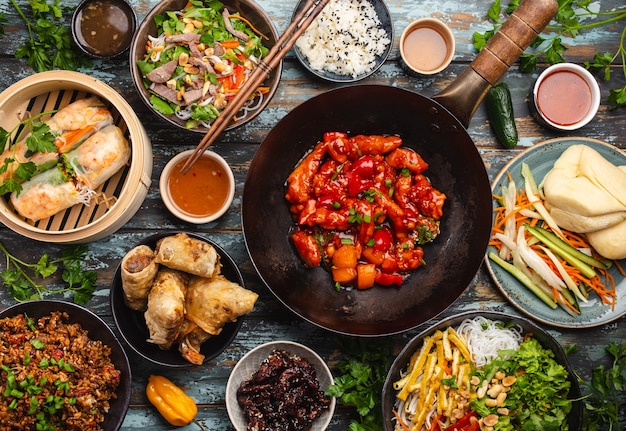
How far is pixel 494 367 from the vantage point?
3.25 meters

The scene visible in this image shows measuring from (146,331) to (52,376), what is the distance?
537 mm

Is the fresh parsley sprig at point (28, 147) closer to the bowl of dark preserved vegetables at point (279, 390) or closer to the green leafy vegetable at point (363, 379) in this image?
the bowl of dark preserved vegetables at point (279, 390)

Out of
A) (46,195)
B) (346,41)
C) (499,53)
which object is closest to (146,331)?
(46,195)

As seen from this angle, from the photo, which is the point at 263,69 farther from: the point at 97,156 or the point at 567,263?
the point at 567,263

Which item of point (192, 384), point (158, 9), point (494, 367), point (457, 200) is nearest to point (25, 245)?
point (192, 384)

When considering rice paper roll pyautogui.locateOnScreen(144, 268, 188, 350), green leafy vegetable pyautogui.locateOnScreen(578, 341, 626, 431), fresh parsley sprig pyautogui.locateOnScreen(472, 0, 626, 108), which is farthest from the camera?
fresh parsley sprig pyautogui.locateOnScreen(472, 0, 626, 108)

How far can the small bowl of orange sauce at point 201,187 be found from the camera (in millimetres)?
3373

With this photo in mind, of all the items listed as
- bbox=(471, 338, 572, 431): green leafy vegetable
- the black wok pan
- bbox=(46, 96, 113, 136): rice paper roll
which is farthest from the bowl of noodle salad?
bbox=(46, 96, 113, 136): rice paper roll

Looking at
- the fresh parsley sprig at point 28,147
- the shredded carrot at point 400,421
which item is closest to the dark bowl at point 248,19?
the fresh parsley sprig at point 28,147

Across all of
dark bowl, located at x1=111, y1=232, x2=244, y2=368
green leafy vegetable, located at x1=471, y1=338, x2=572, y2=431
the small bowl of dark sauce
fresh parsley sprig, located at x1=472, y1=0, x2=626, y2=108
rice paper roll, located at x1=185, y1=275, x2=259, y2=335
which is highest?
fresh parsley sprig, located at x1=472, y1=0, x2=626, y2=108

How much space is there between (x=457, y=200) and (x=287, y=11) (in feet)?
5.12

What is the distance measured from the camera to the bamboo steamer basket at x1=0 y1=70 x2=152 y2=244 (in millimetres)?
3143

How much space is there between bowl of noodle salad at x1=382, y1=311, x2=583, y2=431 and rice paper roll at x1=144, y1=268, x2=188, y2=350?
3.93 ft

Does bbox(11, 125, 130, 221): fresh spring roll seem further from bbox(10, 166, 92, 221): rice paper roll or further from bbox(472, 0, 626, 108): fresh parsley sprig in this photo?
bbox(472, 0, 626, 108): fresh parsley sprig
